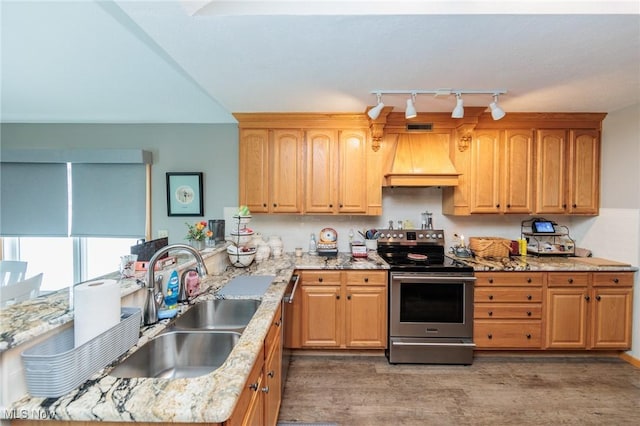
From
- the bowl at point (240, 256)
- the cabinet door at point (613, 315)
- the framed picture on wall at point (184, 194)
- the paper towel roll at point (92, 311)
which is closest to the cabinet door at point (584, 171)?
the cabinet door at point (613, 315)

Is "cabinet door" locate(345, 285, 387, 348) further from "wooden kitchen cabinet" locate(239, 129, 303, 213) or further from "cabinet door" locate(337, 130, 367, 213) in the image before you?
"wooden kitchen cabinet" locate(239, 129, 303, 213)

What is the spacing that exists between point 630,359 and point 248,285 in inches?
140

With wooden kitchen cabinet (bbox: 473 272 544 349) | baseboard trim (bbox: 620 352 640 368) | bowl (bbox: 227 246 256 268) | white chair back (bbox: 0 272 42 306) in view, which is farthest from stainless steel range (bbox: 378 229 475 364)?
white chair back (bbox: 0 272 42 306)

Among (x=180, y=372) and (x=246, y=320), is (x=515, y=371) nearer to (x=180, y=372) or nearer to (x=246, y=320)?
(x=246, y=320)

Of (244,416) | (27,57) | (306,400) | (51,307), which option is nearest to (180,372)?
(244,416)

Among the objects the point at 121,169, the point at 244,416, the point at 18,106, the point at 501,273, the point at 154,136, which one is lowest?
the point at 244,416

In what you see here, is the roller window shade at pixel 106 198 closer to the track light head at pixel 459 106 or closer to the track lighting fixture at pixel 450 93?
the track lighting fixture at pixel 450 93

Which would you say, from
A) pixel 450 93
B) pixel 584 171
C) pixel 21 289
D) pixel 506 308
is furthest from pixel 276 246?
pixel 584 171

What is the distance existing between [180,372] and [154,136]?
9.85ft

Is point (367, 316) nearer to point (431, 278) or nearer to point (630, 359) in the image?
point (431, 278)

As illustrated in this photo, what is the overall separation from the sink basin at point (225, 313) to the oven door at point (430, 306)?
1.41 metres

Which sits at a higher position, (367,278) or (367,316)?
(367,278)

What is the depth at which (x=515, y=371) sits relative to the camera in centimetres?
246

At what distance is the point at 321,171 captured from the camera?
2934mm
